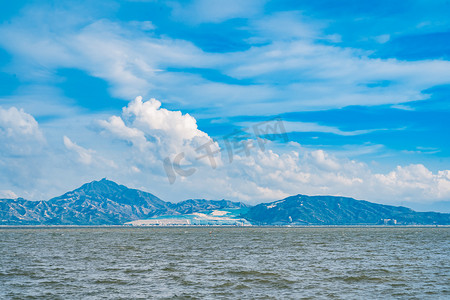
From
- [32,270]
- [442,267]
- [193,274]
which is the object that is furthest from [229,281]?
[442,267]

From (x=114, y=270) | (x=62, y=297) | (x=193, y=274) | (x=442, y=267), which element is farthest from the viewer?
(x=442, y=267)

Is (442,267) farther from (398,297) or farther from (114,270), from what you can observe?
→ (114,270)

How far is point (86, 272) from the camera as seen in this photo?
63812 millimetres

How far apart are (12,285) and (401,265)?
2402 inches

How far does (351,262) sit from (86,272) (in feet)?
152

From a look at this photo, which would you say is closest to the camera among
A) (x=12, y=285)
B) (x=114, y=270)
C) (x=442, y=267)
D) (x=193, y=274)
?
(x=12, y=285)

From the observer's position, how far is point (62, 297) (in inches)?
1727

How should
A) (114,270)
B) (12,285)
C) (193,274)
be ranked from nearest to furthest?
(12,285) < (193,274) < (114,270)

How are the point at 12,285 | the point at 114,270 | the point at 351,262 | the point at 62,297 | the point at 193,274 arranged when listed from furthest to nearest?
1. the point at 351,262
2. the point at 114,270
3. the point at 193,274
4. the point at 12,285
5. the point at 62,297

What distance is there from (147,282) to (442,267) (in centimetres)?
4943

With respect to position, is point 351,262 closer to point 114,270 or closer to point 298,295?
point 298,295

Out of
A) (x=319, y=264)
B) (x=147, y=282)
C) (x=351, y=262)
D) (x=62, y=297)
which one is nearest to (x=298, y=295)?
(x=147, y=282)

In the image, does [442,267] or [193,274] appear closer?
[193,274]

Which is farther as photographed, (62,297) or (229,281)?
(229,281)
